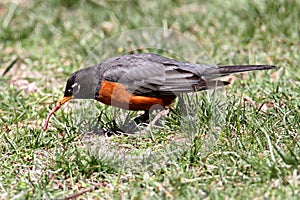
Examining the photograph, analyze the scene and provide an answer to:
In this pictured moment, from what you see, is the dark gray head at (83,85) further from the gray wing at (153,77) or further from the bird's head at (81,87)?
the gray wing at (153,77)

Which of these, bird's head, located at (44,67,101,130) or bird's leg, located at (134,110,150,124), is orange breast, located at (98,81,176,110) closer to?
bird's head, located at (44,67,101,130)

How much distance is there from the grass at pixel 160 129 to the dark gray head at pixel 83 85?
0.26 m

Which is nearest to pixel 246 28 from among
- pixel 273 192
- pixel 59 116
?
pixel 59 116

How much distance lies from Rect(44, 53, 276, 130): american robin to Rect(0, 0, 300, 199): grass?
0.23 metres

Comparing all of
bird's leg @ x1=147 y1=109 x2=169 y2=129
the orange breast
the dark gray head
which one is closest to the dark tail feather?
the orange breast

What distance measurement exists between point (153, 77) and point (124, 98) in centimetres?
39

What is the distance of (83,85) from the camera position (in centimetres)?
618

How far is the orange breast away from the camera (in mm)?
5930

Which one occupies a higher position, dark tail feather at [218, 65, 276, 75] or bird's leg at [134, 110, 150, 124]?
dark tail feather at [218, 65, 276, 75]

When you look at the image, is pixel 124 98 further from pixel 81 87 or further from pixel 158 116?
pixel 81 87

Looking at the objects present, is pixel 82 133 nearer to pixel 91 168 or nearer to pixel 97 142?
pixel 97 142

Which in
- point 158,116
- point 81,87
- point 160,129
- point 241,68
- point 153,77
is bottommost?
point 160,129

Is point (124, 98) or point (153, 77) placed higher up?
point (153, 77)

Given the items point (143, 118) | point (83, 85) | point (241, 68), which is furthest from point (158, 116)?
point (241, 68)
